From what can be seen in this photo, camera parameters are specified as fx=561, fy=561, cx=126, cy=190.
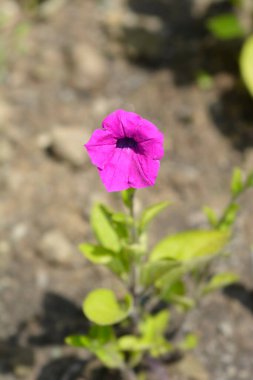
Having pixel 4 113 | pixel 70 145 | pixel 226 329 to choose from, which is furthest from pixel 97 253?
pixel 4 113

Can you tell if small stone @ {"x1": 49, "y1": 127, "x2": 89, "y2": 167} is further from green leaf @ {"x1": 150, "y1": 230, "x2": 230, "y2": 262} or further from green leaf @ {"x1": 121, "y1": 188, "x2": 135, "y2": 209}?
green leaf @ {"x1": 121, "y1": 188, "x2": 135, "y2": 209}

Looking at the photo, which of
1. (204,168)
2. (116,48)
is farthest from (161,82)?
A: (204,168)

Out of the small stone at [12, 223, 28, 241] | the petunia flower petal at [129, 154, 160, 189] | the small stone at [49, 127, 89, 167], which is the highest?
the petunia flower petal at [129, 154, 160, 189]

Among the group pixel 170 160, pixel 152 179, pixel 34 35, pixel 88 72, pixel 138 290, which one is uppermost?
pixel 34 35

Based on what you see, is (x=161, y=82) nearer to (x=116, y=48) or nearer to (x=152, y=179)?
(x=116, y=48)

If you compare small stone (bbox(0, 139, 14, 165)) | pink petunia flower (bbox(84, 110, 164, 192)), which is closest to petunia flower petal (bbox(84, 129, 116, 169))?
pink petunia flower (bbox(84, 110, 164, 192))

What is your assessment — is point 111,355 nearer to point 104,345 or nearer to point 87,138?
point 104,345

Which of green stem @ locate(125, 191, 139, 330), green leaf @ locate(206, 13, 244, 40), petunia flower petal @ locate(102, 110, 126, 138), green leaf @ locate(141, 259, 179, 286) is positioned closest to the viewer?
petunia flower petal @ locate(102, 110, 126, 138)

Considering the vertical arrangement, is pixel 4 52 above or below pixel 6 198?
above


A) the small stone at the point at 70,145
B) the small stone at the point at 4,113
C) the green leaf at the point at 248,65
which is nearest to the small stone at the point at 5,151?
the small stone at the point at 4,113
